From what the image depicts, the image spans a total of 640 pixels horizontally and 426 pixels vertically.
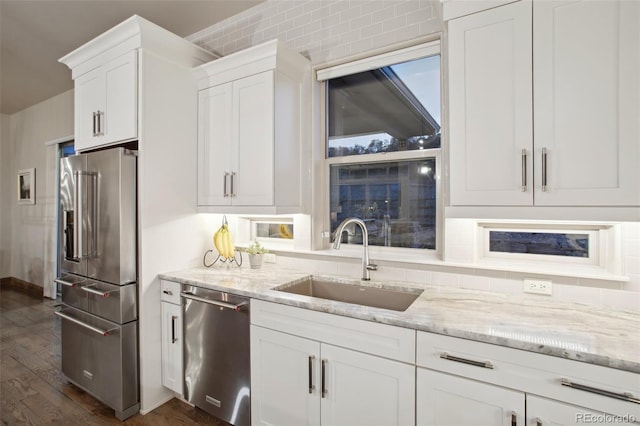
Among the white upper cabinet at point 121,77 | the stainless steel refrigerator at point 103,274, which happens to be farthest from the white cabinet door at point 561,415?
the white upper cabinet at point 121,77

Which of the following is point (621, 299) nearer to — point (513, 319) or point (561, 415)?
point (513, 319)

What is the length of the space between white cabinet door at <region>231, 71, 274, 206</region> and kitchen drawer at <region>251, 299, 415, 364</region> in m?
0.75

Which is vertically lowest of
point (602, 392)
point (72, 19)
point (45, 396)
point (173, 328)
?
point (45, 396)

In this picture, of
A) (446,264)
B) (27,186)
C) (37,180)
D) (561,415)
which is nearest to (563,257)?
(446,264)

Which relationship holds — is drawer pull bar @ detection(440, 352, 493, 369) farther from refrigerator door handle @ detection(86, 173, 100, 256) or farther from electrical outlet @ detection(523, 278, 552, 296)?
refrigerator door handle @ detection(86, 173, 100, 256)

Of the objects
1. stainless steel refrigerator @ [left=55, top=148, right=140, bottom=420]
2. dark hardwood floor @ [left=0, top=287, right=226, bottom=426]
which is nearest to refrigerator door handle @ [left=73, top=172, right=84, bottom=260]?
stainless steel refrigerator @ [left=55, top=148, right=140, bottom=420]

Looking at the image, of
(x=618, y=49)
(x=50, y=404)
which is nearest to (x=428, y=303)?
(x=618, y=49)

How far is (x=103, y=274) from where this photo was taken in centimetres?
231

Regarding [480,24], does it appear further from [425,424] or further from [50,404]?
[50,404]

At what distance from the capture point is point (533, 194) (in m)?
1.47

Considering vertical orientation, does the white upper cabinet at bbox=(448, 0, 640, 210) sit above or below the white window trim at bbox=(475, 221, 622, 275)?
above

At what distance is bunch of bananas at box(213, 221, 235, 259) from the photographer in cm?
261

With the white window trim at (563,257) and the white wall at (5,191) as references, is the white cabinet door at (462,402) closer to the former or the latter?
the white window trim at (563,257)

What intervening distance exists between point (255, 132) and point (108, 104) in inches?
44.2
